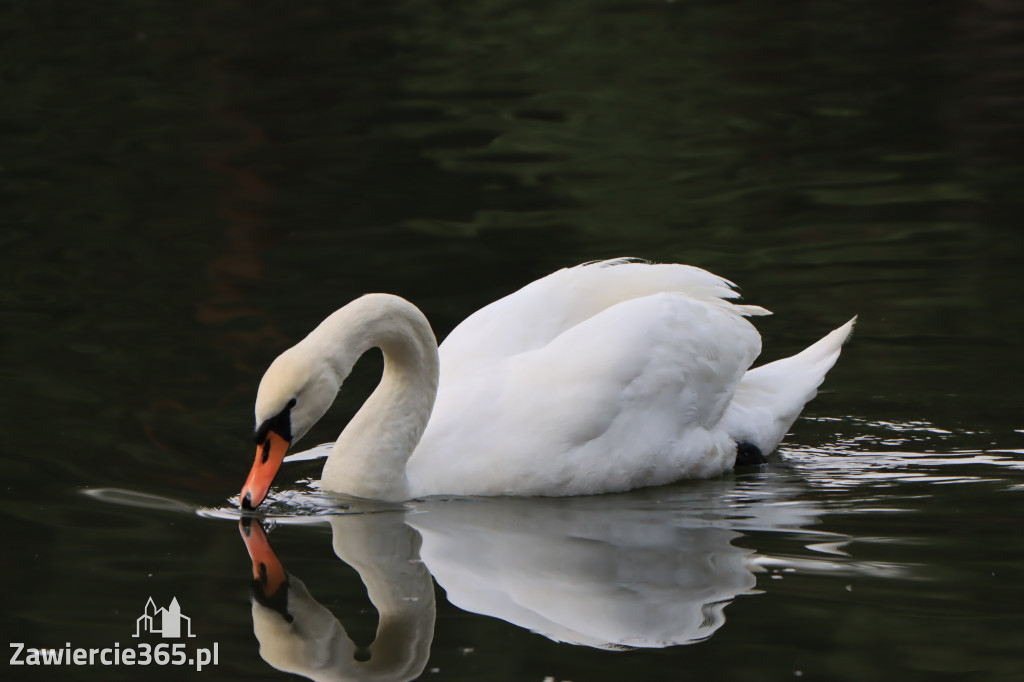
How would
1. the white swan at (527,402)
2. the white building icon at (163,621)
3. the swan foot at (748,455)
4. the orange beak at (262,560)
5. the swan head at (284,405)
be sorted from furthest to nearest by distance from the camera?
1. the swan foot at (748,455)
2. the white swan at (527,402)
3. the swan head at (284,405)
4. the orange beak at (262,560)
5. the white building icon at (163,621)

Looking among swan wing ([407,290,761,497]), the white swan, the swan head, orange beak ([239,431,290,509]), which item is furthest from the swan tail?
orange beak ([239,431,290,509])

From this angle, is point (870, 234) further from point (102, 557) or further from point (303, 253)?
point (102, 557)

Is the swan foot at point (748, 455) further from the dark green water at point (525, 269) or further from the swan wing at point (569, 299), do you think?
the swan wing at point (569, 299)

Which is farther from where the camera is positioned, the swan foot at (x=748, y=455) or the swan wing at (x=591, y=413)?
the swan foot at (x=748, y=455)

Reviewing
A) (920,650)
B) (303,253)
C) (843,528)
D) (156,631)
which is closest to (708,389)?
(843,528)

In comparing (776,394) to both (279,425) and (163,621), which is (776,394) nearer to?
(279,425)

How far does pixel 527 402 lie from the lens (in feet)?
21.9

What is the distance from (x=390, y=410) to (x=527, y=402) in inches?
22.7

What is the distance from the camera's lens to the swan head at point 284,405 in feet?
19.7

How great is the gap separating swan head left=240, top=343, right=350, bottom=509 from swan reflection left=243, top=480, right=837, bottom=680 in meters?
0.27

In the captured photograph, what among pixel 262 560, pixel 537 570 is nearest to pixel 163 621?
pixel 262 560

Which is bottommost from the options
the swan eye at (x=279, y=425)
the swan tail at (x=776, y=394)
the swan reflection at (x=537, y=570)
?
the swan reflection at (x=537, y=570)

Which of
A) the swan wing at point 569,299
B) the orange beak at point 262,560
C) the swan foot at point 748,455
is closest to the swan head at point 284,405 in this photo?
the orange beak at point 262,560

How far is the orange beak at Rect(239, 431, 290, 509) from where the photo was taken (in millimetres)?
6059
